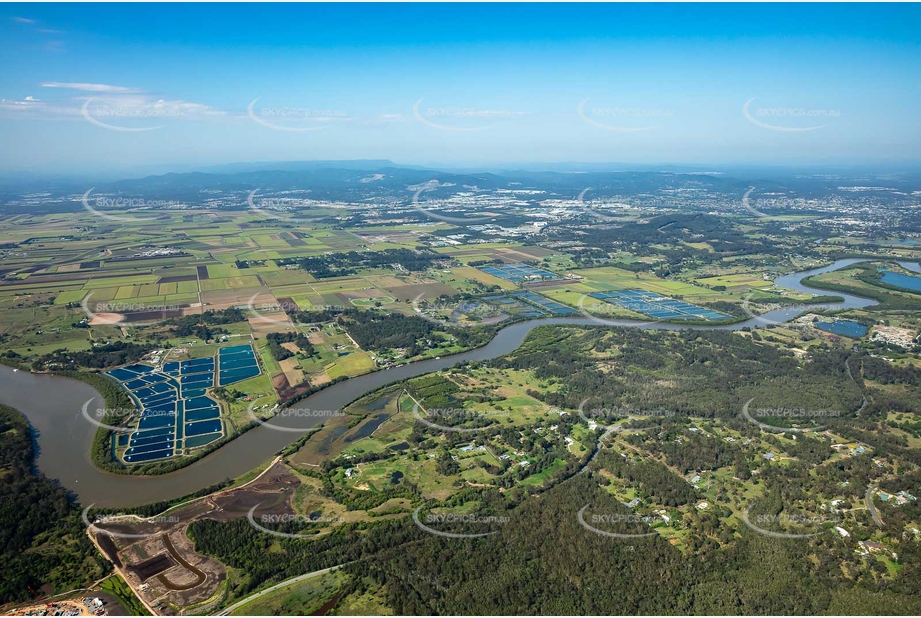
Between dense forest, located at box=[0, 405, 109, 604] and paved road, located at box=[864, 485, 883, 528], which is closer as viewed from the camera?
dense forest, located at box=[0, 405, 109, 604]

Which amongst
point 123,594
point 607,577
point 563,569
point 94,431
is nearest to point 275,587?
point 123,594

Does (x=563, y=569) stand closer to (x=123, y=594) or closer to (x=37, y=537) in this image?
(x=123, y=594)

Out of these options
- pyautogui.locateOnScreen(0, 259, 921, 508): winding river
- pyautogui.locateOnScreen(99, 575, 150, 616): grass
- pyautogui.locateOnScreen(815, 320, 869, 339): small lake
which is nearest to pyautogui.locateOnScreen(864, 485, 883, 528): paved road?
pyautogui.locateOnScreen(0, 259, 921, 508): winding river

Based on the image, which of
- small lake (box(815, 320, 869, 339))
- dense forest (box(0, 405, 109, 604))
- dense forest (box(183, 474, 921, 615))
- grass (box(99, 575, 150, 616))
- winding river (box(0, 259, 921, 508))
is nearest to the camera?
grass (box(99, 575, 150, 616))

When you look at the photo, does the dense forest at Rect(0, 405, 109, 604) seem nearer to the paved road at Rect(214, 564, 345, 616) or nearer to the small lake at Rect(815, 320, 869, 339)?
the paved road at Rect(214, 564, 345, 616)

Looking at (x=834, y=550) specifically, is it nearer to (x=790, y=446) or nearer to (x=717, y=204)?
(x=790, y=446)

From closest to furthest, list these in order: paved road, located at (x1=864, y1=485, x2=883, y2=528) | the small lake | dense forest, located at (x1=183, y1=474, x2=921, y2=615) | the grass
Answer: the grass
dense forest, located at (x1=183, y1=474, x2=921, y2=615)
paved road, located at (x1=864, y1=485, x2=883, y2=528)
the small lake

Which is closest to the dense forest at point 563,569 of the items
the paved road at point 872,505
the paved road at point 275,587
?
the paved road at point 275,587
